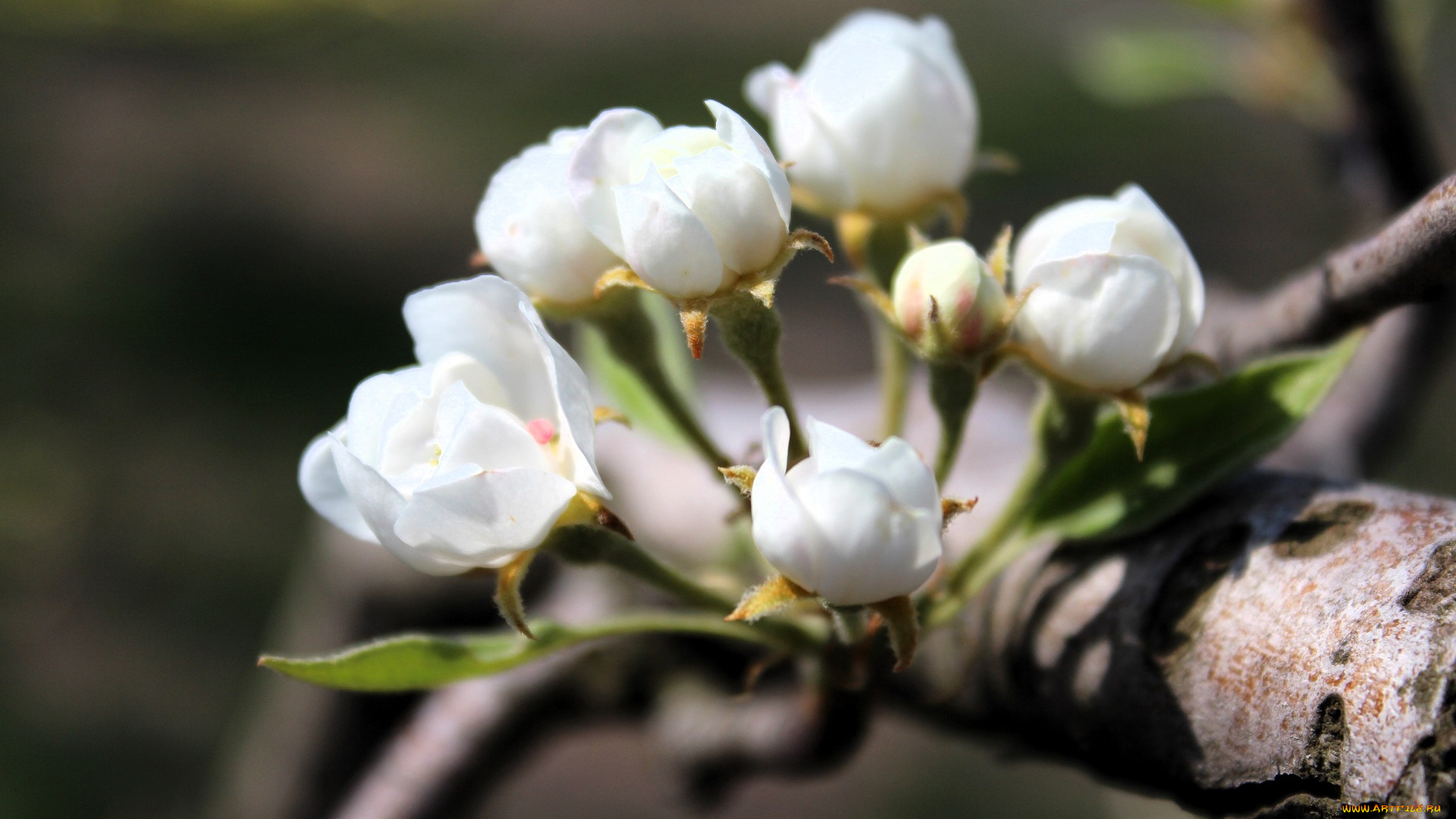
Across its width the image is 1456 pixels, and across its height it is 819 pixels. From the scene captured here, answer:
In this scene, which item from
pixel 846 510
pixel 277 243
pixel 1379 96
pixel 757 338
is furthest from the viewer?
pixel 277 243

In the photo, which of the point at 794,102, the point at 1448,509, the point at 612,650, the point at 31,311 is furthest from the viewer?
the point at 31,311

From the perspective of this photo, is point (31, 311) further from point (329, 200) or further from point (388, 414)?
point (388, 414)

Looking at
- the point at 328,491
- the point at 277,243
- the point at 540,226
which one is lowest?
the point at 277,243

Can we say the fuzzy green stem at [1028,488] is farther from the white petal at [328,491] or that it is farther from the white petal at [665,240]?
the white petal at [328,491]

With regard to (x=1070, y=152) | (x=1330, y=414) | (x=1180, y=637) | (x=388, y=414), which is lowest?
(x=1070, y=152)

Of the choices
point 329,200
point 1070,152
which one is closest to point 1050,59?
point 1070,152

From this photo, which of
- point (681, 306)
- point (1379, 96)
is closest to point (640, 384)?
point (681, 306)

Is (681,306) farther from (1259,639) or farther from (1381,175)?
(1381,175)
